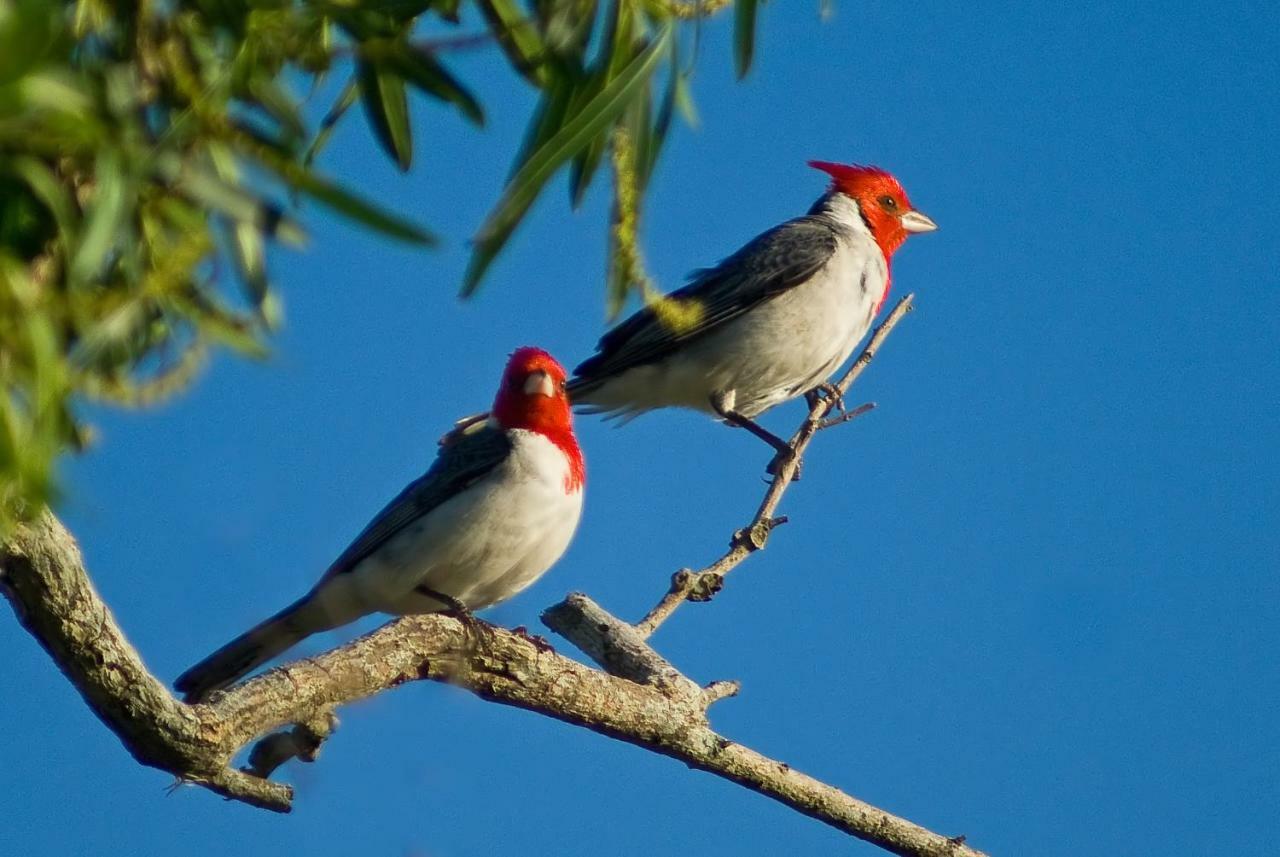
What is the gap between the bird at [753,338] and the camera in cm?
712

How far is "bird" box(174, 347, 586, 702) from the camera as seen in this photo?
17.1 ft

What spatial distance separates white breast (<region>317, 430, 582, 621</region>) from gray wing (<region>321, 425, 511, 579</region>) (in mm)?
51

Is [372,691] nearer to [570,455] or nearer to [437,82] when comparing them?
[437,82]

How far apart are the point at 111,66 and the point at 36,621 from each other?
1.43 m

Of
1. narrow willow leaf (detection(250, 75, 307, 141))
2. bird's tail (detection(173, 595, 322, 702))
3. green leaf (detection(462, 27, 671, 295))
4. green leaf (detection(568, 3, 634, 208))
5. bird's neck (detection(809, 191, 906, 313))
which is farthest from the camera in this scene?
bird's neck (detection(809, 191, 906, 313))

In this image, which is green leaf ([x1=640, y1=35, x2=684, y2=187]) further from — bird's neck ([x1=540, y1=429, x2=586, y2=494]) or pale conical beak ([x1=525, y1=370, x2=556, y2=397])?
pale conical beak ([x1=525, y1=370, x2=556, y2=397])

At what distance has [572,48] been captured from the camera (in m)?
2.58

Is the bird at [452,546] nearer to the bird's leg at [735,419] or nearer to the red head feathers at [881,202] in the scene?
the bird's leg at [735,419]

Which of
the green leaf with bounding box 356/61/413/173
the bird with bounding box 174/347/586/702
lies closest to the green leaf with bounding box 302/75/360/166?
the green leaf with bounding box 356/61/413/173

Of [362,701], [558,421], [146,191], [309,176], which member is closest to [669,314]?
[309,176]

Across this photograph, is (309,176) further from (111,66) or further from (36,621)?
(36,621)

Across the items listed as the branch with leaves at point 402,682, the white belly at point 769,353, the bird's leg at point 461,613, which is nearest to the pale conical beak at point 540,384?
the bird's leg at point 461,613

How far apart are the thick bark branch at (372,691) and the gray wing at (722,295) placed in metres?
2.36

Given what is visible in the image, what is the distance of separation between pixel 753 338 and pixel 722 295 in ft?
1.13
